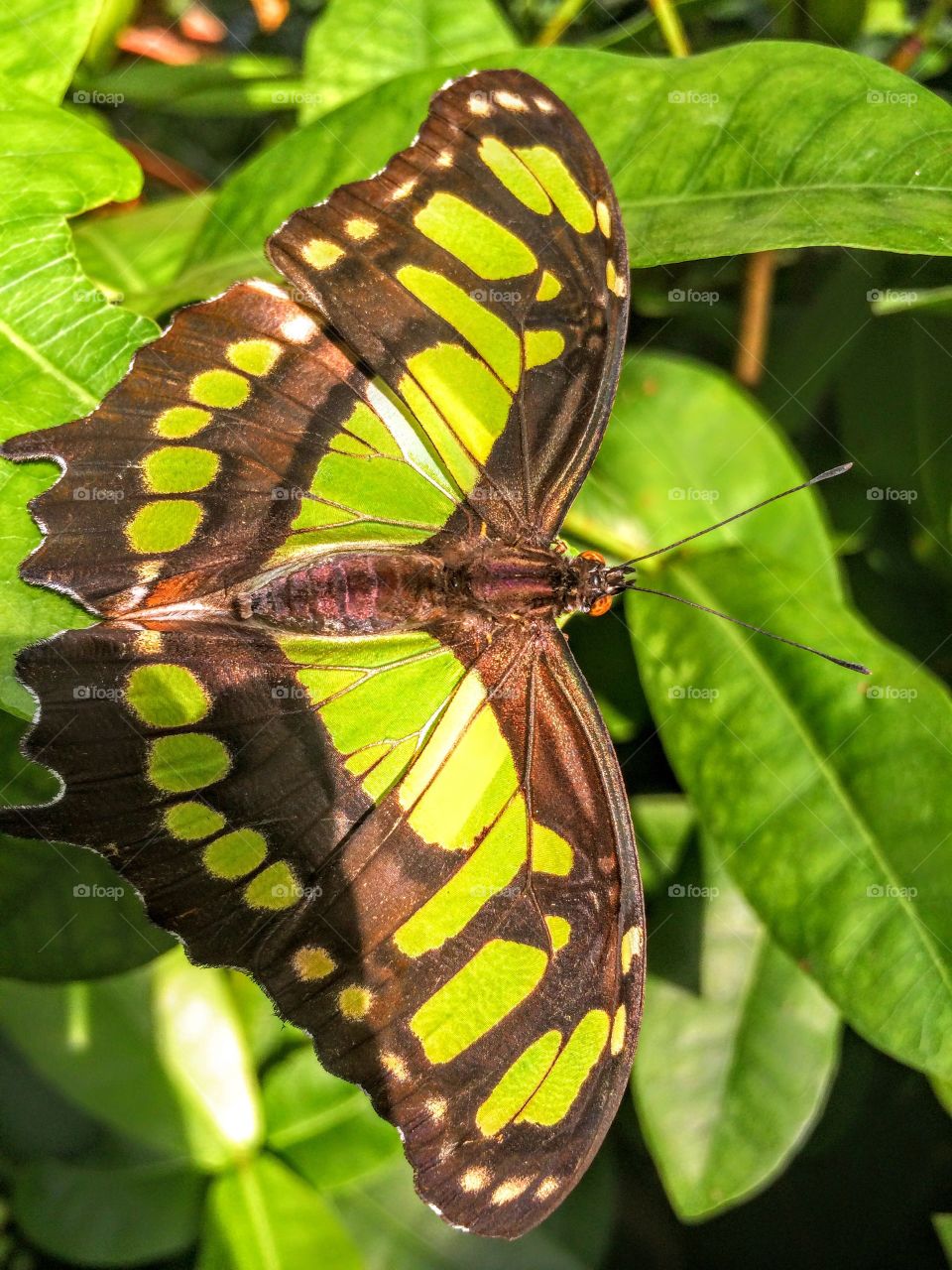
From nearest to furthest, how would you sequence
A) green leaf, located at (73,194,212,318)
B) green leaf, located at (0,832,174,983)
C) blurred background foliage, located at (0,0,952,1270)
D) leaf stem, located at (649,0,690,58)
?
blurred background foliage, located at (0,0,952,1270)
green leaf, located at (0,832,174,983)
green leaf, located at (73,194,212,318)
leaf stem, located at (649,0,690,58)

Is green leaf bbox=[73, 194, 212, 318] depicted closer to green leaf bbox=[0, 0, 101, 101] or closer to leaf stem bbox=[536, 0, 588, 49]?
green leaf bbox=[0, 0, 101, 101]

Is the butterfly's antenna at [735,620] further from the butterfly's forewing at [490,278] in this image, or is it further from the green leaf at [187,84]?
the green leaf at [187,84]

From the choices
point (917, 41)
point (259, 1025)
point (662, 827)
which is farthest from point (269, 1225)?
point (917, 41)

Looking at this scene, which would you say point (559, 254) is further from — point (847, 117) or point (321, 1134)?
point (321, 1134)

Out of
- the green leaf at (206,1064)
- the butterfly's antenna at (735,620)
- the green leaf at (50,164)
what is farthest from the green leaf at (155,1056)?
the green leaf at (50,164)

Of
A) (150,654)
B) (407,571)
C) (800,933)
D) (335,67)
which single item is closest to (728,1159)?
(800,933)

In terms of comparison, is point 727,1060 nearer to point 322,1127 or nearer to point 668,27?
point 322,1127

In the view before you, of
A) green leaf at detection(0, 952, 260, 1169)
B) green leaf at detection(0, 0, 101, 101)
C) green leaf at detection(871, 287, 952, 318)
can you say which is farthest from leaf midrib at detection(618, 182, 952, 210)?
green leaf at detection(0, 952, 260, 1169)
